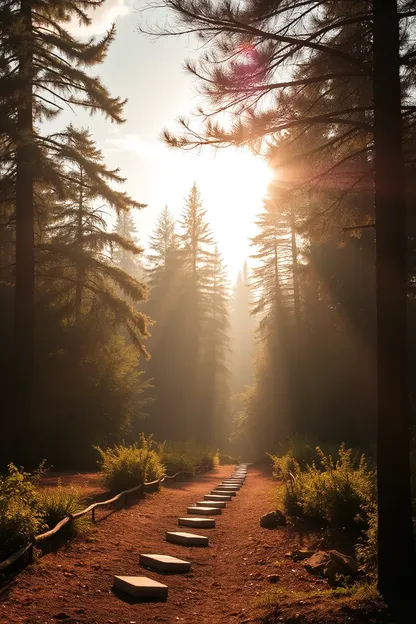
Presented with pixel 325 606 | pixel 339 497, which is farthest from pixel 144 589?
pixel 339 497

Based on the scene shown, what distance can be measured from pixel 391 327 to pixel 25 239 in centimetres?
1085

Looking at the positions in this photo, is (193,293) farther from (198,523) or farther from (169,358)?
(198,523)

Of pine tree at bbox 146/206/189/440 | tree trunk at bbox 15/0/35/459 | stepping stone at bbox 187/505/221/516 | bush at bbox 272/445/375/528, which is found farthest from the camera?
pine tree at bbox 146/206/189/440

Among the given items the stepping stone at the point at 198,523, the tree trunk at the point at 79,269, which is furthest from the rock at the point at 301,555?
the tree trunk at the point at 79,269

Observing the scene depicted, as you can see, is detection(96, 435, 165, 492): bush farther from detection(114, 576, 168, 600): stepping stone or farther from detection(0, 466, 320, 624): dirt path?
detection(114, 576, 168, 600): stepping stone

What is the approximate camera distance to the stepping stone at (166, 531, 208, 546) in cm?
778

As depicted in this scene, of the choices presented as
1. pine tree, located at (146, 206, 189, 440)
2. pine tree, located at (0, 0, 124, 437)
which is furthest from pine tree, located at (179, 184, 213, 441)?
pine tree, located at (0, 0, 124, 437)

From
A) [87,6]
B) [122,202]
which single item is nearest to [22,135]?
[122,202]

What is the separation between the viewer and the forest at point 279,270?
18.1 ft

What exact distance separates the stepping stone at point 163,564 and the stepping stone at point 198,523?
2.81 meters

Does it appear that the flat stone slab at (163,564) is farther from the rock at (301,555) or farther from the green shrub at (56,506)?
the rock at (301,555)

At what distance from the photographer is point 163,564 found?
618 cm

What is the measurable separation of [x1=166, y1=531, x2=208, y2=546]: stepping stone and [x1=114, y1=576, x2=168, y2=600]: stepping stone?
2463 millimetres

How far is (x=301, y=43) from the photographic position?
5.80 metres
